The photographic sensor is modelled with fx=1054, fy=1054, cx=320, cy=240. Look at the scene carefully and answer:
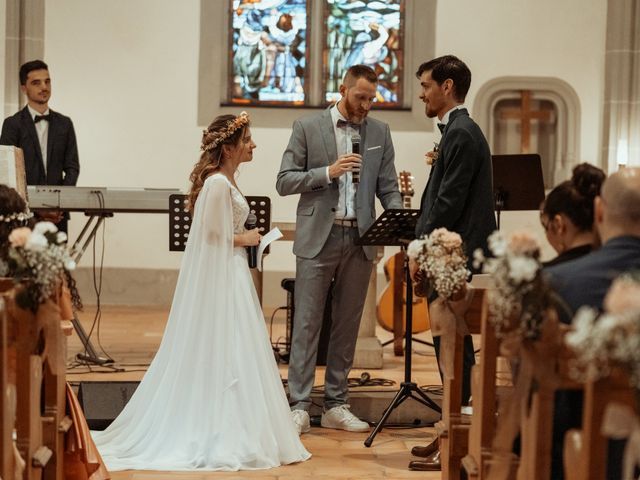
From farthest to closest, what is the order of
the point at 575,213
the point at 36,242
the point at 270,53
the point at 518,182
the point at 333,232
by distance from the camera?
the point at 270,53
the point at 518,182
the point at 333,232
the point at 575,213
the point at 36,242

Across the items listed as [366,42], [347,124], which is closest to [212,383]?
[347,124]

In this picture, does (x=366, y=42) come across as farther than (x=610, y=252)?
Yes

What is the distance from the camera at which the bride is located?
507 cm

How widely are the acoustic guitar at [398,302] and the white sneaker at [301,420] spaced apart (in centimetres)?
263

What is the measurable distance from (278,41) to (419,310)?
4.20 meters

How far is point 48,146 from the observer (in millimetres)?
8070

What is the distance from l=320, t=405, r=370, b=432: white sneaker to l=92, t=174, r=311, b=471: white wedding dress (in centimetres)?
73

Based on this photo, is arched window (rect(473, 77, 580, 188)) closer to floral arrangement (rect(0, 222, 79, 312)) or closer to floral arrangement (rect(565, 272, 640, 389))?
floral arrangement (rect(0, 222, 79, 312))

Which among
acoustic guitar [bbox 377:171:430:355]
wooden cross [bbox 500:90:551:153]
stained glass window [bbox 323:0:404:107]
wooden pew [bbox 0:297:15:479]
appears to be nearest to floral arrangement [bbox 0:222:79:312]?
wooden pew [bbox 0:297:15:479]

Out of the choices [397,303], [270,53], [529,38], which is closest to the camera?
[397,303]

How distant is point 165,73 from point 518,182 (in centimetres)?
534

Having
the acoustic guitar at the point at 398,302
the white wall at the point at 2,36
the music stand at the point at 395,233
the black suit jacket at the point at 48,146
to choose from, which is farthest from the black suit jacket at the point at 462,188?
the white wall at the point at 2,36

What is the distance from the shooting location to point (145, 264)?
1149 centimetres

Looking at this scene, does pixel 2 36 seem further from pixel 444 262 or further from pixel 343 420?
pixel 444 262
